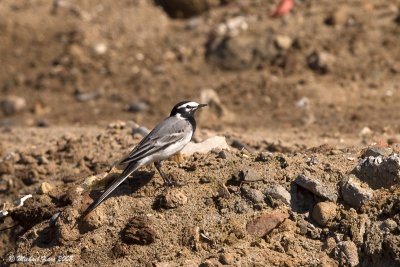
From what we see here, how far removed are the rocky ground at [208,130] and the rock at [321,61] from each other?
0.03m

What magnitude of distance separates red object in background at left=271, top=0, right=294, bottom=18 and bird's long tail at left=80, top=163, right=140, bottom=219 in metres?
8.82

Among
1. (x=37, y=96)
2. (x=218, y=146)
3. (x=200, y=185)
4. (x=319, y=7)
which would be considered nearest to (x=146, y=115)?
(x=37, y=96)

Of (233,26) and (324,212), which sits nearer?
(324,212)

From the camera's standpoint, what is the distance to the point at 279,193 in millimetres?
7988

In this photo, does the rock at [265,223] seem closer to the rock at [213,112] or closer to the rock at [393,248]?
the rock at [393,248]

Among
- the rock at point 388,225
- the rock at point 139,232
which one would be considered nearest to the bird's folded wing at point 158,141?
the rock at point 139,232

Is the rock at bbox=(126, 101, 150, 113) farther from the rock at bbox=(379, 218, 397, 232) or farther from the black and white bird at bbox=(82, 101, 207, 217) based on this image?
the rock at bbox=(379, 218, 397, 232)

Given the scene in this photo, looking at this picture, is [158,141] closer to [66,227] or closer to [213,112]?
[66,227]

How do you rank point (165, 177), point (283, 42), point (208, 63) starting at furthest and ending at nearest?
1. point (208, 63)
2. point (283, 42)
3. point (165, 177)

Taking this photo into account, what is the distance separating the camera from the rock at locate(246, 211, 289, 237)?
7.78 meters

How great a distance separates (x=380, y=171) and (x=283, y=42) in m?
7.89

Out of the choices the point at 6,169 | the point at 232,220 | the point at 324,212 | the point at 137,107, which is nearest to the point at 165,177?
the point at 232,220

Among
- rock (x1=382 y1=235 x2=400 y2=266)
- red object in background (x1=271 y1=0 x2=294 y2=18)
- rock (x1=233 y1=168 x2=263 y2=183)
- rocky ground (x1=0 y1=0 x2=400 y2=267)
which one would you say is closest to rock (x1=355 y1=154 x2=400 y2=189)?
rocky ground (x1=0 y1=0 x2=400 y2=267)

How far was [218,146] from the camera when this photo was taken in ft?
30.8
